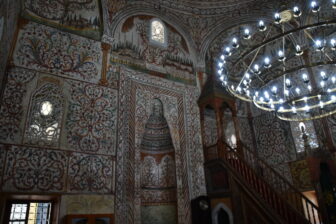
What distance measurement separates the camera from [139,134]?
286 inches

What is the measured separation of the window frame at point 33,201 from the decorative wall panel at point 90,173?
0.40 metres

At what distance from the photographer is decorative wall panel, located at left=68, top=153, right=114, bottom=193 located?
5.89 m

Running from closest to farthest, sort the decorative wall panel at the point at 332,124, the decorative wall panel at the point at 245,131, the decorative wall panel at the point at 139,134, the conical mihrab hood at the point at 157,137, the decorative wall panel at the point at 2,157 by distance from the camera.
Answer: the decorative wall panel at the point at 2,157, the decorative wall panel at the point at 139,134, the decorative wall panel at the point at 332,124, the conical mihrab hood at the point at 157,137, the decorative wall panel at the point at 245,131

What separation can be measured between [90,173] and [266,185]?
411cm

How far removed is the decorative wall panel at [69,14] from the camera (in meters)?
6.68

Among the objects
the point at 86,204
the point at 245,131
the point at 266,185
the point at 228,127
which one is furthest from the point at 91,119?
Result: the point at 245,131

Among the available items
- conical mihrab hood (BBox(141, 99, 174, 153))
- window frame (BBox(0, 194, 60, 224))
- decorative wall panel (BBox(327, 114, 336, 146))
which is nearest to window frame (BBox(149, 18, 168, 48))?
conical mihrab hood (BBox(141, 99, 174, 153))

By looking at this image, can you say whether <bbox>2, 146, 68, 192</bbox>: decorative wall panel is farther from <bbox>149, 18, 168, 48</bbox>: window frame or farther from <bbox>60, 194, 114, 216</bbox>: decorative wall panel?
<bbox>149, 18, 168, 48</bbox>: window frame

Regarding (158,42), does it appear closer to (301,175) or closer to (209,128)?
(209,128)

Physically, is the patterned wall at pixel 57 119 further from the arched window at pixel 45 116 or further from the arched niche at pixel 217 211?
the arched niche at pixel 217 211

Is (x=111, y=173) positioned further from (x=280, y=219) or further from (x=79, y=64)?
(x=280, y=219)

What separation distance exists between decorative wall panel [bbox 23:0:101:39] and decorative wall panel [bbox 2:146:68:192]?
3391mm

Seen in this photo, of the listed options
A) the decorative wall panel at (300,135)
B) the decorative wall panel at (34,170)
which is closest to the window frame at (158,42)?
the decorative wall panel at (34,170)

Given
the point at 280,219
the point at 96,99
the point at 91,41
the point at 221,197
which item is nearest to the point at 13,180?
the point at 96,99
